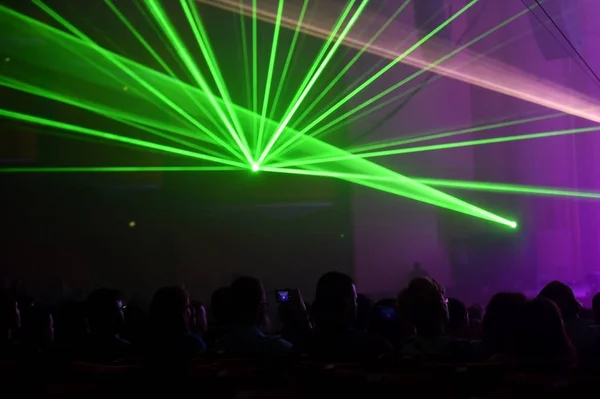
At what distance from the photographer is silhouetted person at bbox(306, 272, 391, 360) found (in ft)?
8.50

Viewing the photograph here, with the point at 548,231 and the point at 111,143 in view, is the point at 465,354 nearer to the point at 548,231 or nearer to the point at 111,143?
the point at 111,143

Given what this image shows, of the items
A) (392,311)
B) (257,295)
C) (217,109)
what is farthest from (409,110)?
(257,295)

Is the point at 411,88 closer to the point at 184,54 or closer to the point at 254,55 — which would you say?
the point at 254,55

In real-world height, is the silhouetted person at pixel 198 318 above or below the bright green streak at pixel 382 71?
below

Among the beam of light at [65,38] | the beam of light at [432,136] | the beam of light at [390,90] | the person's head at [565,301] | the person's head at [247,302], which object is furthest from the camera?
the beam of light at [432,136]

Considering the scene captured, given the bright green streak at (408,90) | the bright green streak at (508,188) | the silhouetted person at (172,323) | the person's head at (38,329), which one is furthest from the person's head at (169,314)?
the bright green streak at (508,188)

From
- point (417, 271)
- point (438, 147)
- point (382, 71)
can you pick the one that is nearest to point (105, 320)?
point (417, 271)

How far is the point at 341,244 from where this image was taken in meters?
8.73

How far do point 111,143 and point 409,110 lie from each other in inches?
170

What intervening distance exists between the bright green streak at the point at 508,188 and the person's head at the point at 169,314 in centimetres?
688

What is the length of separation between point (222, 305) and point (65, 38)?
213 inches

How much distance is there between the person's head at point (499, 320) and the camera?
2.68m

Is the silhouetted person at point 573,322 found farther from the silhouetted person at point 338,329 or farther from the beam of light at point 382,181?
the beam of light at point 382,181

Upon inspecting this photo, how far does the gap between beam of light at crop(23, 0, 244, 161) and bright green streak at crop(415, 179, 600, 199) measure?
378 cm
